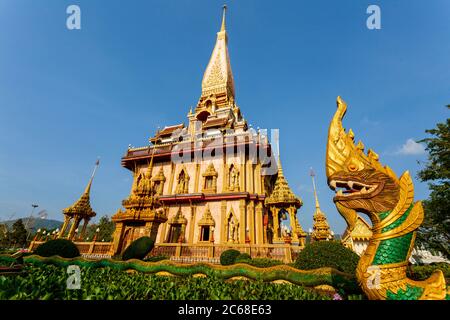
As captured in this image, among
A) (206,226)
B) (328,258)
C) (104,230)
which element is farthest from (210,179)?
(104,230)

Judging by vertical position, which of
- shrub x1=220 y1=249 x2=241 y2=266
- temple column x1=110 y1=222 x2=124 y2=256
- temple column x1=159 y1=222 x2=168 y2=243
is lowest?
shrub x1=220 y1=249 x2=241 y2=266

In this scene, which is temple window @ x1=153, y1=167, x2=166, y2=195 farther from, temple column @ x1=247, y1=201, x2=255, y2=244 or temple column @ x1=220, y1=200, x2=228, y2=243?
temple column @ x1=247, y1=201, x2=255, y2=244

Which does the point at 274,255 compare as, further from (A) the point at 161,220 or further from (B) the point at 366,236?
(B) the point at 366,236

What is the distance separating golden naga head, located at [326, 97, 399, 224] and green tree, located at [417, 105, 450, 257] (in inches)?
622

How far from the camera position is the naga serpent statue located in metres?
2.80

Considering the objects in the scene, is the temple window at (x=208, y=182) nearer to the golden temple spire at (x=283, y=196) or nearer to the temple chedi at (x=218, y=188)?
the temple chedi at (x=218, y=188)

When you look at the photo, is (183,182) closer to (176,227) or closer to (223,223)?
(176,227)

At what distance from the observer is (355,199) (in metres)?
3.19

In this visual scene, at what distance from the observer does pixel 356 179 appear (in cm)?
319

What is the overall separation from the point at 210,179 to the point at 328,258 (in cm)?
1365

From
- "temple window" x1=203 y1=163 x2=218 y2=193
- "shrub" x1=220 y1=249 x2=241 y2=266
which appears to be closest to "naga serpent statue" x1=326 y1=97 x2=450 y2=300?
"shrub" x1=220 y1=249 x2=241 y2=266

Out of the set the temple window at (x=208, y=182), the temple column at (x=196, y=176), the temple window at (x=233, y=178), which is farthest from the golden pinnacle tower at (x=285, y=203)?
the temple column at (x=196, y=176)

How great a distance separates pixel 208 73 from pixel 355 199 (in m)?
30.4
